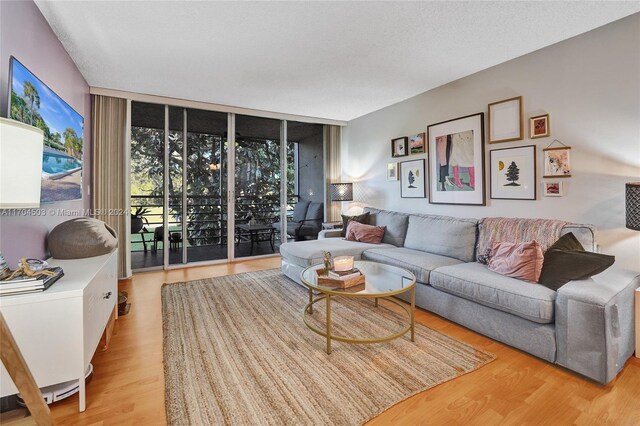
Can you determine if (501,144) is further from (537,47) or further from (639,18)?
(639,18)

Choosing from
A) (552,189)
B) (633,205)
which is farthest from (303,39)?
(633,205)

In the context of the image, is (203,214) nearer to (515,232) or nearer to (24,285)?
(24,285)

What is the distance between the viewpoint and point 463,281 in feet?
7.84

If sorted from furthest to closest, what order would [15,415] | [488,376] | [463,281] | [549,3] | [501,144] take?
1. [501,144]
2. [463,281]
3. [549,3]
4. [488,376]
5. [15,415]

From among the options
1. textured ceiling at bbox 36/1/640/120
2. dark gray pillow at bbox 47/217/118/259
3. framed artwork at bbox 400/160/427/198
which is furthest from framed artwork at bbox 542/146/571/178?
dark gray pillow at bbox 47/217/118/259

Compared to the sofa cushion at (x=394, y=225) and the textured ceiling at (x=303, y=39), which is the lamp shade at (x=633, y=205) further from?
the sofa cushion at (x=394, y=225)

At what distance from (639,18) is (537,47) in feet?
2.12

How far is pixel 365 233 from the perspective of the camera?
155 inches

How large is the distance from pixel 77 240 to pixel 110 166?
2010 millimetres

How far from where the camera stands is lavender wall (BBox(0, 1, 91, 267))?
66.5 inches

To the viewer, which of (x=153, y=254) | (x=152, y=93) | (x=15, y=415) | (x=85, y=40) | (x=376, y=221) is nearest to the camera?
(x=15, y=415)

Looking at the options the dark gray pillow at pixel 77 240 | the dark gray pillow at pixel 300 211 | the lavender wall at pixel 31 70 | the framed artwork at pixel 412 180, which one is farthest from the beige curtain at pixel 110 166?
the framed artwork at pixel 412 180

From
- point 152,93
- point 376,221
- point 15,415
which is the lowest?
point 15,415

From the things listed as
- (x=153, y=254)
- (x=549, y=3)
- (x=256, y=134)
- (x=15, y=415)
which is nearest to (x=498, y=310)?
(x=549, y=3)
